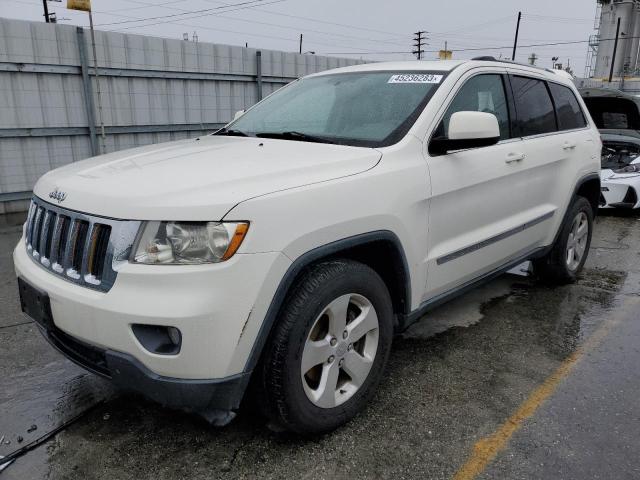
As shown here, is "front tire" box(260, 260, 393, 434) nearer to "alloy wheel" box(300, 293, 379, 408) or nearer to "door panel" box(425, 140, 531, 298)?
"alloy wheel" box(300, 293, 379, 408)

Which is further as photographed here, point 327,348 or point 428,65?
point 428,65

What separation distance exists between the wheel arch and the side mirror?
647 millimetres

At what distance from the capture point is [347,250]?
2.56 m

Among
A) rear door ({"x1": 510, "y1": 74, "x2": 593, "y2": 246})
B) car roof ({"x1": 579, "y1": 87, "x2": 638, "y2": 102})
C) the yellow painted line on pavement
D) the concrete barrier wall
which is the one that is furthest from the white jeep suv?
the concrete barrier wall

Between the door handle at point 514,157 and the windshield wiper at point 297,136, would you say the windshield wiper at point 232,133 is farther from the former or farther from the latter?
the door handle at point 514,157

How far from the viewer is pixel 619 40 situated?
166ft

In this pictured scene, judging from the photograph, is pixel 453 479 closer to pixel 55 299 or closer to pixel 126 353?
pixel 126 353

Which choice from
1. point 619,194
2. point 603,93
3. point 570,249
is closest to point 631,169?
point 619,194

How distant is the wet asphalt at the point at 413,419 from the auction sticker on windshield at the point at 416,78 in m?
1.70

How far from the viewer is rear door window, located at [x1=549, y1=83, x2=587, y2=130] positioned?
14.5ft

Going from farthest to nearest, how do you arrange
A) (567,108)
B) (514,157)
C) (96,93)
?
(96,93), (567,108), (514,157)

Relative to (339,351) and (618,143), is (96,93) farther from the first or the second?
(618,143)

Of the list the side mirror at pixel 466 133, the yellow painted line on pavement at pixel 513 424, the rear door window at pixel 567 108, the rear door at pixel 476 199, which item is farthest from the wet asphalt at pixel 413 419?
the rear door window at pixel 567 108

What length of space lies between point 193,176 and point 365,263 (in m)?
0.97
